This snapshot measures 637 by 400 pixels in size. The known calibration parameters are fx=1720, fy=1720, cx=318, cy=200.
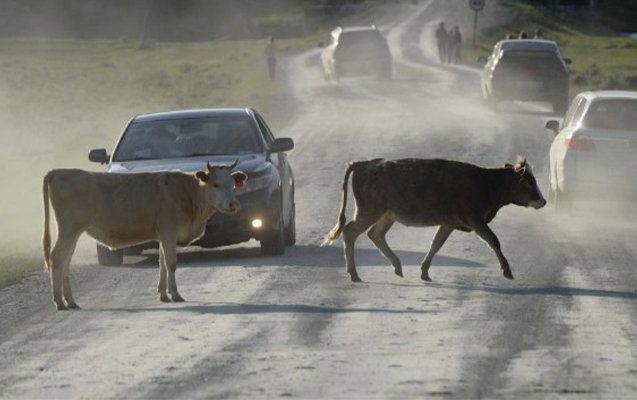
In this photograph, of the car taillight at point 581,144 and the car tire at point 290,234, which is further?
the car taillight at point 581,144

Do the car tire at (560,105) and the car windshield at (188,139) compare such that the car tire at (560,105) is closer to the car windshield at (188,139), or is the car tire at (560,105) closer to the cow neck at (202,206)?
the car windshield at (188,139)

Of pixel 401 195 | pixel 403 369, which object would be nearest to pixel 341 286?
pixel 401 195

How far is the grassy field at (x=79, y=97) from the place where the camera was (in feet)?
95.3

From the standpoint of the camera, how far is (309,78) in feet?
206

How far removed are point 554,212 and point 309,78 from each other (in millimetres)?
39224

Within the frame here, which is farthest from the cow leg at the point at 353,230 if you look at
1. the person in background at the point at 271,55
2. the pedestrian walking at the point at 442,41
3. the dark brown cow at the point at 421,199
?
the pedestrian walking at the point at 442,41

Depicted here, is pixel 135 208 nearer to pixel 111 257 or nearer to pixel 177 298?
pixel 177 298

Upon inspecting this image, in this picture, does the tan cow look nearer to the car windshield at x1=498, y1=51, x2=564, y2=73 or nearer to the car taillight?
the car taillight

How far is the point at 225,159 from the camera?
62.9 feet

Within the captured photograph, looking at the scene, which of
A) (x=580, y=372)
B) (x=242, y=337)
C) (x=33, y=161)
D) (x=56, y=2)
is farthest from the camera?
(x=56, y=2)

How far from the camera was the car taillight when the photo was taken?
898 inches

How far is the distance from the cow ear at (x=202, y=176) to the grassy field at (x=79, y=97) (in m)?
3.36

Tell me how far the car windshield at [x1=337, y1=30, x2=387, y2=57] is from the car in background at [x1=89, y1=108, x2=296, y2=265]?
37.3 metres

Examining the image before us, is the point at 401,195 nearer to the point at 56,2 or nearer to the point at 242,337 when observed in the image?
the point at 242,337
